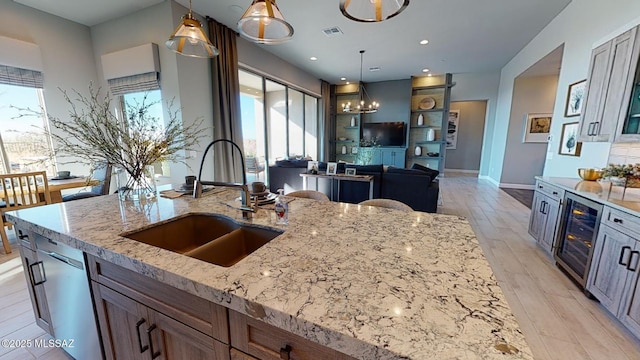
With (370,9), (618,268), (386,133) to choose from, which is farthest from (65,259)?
(386,133)

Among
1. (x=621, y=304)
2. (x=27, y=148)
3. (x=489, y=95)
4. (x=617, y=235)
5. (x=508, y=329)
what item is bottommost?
(x=621, y=304)

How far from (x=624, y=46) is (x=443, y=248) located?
2848 mm

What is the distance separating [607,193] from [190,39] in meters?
3.56

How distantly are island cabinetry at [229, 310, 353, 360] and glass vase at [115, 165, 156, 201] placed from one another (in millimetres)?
1468

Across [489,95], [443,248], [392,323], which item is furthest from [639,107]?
[489,95]

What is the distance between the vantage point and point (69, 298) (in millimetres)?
1271

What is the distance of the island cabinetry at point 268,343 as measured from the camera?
2.06 ft

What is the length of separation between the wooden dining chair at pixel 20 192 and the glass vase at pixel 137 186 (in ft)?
6.90

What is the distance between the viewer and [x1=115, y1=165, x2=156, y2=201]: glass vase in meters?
1.70

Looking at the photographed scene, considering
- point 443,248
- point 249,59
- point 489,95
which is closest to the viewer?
point 443,248

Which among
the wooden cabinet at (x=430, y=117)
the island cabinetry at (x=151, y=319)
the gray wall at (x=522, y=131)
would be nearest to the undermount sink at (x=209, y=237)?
the island cabinetry at (x=151, y=319)

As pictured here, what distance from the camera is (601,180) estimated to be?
238 centimetres

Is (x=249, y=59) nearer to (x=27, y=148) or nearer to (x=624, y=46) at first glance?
(x=27, y=148)

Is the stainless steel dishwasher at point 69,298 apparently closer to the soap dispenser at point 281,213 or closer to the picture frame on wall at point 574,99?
the soap dispenser at point 281,213
